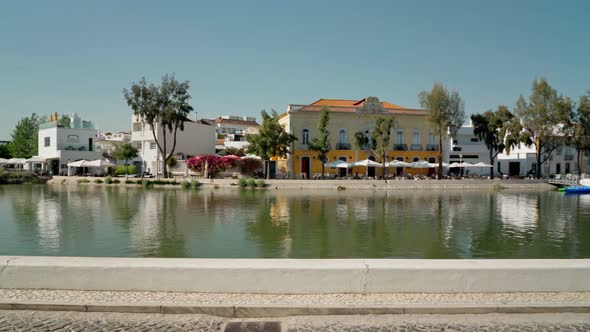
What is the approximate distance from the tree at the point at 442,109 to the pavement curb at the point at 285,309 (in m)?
40.9

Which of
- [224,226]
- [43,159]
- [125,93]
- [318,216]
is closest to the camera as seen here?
[224,226]

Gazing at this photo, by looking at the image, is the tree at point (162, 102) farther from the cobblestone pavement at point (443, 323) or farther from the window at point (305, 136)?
the cobblestone pavement at point (443, 323)

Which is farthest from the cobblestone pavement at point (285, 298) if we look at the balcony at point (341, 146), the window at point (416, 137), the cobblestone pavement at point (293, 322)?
the window at point (416, 137)

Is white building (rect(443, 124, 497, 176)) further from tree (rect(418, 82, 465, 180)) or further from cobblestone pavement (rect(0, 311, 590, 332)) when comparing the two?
cobblestone pavement (rect(0, 311, 590, 332))

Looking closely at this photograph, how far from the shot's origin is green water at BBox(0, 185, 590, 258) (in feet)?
41.3

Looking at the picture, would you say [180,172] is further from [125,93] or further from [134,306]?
[134,306]

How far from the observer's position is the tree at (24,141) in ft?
217

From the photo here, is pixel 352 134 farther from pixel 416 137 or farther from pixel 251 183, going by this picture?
pixel 251 183

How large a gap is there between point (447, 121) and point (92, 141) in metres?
44.1

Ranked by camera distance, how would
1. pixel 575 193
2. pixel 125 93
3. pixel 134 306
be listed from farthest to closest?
pixel 125 93
pixel 575 193
pixel 134 306

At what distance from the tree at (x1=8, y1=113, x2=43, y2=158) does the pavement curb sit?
71242mm

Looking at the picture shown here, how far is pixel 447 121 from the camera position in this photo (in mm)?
44562

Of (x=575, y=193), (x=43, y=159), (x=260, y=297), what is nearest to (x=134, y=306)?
(x=260, y=297)

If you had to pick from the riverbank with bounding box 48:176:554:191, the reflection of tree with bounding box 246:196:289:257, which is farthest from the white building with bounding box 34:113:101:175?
the reflection of tree with bounding box 246:196:289:257
